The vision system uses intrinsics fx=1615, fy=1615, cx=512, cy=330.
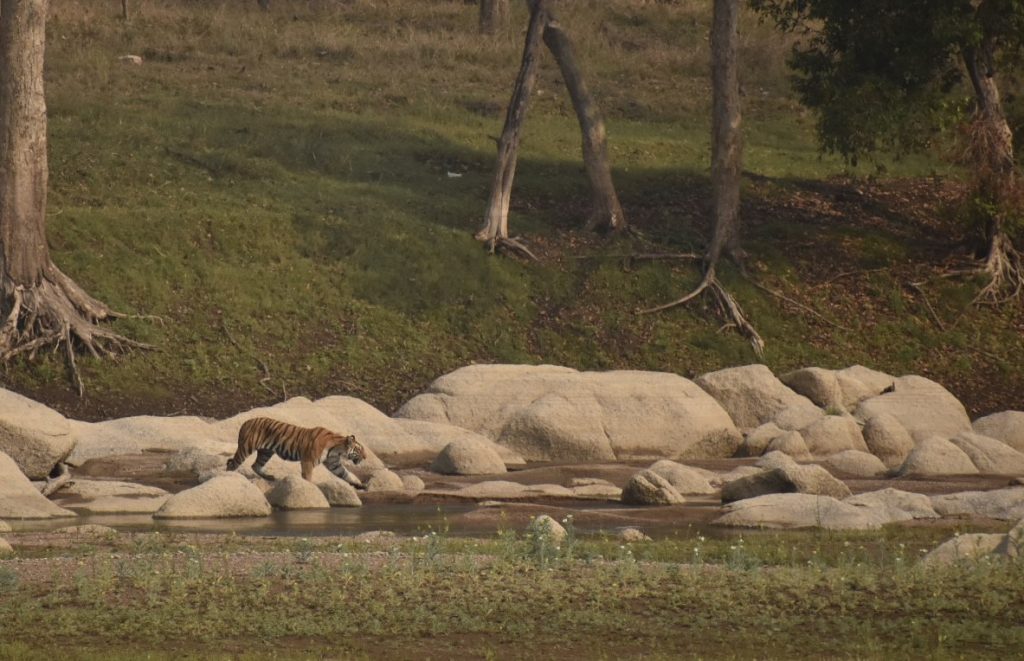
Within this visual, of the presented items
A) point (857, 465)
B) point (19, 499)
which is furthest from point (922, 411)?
point (19, 499)

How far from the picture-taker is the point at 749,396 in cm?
3169

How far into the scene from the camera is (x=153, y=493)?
22.2 meters

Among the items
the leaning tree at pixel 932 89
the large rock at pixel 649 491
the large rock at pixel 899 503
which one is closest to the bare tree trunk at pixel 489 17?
the leaning tree at pixel 932 89

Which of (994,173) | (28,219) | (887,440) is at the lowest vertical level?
(887,440)

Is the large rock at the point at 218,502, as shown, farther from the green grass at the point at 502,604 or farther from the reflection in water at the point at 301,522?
the green grass at the point at 502,604

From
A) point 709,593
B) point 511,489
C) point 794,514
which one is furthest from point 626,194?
point 709,593

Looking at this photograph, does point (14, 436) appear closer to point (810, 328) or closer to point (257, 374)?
point (257, 374)

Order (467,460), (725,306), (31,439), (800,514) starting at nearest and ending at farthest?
(800,514)
(31,439)
(467,460)
(725,306)

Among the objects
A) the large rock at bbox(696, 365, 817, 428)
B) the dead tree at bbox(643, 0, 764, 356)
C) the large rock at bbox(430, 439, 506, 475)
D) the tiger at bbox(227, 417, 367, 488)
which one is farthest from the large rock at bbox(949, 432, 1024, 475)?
the dead tree at bbox(643, 0, 764, 356)

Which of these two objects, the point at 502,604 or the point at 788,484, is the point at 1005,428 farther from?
the point at 502,604

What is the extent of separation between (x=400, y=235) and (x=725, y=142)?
7.95 meters

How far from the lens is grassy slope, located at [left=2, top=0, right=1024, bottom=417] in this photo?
33.3 metres

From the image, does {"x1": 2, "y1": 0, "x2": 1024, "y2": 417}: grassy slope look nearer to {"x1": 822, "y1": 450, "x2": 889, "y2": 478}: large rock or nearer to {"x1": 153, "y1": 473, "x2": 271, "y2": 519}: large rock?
{"x1": 822, "y1": 450, "x2": 889, "y2": 478}: large rock

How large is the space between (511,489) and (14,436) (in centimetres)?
709
